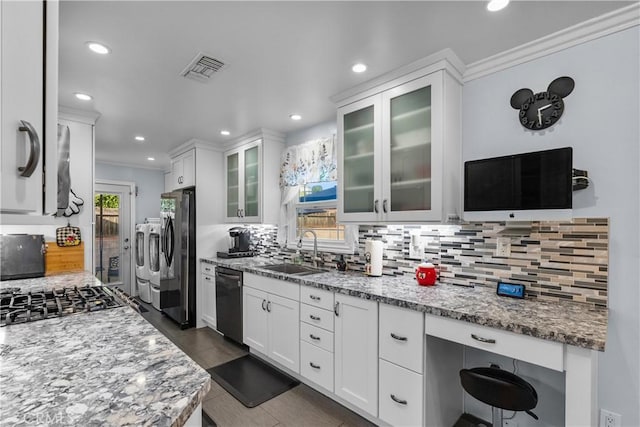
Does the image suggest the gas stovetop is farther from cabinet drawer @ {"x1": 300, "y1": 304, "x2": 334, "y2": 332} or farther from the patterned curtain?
the patterned curtain

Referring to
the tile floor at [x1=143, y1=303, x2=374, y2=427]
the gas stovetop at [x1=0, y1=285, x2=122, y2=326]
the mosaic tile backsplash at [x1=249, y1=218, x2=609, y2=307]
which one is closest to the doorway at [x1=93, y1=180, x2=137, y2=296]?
the gas stovetop at [x1=0, y1=285, x2=122, y2=326]

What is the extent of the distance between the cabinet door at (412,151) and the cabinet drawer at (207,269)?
238 centimetres

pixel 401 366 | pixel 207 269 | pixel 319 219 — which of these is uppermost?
pixel 319 219

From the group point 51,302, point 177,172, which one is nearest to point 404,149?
point 51,302

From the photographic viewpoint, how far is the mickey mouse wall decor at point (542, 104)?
1.79 m

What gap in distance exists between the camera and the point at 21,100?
577 millimetres

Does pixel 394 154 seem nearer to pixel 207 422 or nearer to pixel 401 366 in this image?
pixel 401 366

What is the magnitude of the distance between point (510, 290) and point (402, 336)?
0.72 meters

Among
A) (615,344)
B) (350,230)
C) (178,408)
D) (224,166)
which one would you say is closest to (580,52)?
(615,344)

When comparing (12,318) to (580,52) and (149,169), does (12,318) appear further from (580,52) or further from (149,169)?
(149,169)

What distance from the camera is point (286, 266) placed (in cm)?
332

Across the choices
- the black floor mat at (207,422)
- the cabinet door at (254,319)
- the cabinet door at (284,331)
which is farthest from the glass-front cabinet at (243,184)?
the black floor mat at (207,422)

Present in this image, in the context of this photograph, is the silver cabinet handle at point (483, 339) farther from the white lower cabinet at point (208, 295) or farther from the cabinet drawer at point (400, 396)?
the white lower cabinet at point (208, 295)

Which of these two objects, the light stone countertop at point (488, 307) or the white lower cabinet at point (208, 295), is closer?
the light stone countertop at point (488, 307)
